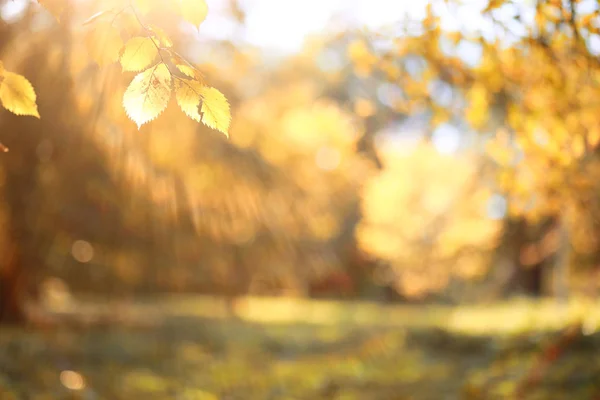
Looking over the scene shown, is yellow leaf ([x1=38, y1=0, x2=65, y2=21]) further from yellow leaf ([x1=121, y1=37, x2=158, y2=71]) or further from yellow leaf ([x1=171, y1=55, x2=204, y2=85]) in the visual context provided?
yellow leaf ([x1=171, y1=55, x2=204, y2=85])

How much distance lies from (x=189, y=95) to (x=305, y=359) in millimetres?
7206

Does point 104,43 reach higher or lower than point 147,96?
higher

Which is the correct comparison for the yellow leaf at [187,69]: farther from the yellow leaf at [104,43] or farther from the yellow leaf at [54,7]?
the yellow leaf at [54,7]

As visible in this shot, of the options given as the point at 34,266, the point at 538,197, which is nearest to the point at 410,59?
the point at 538,197

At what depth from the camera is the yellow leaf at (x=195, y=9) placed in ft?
5.52

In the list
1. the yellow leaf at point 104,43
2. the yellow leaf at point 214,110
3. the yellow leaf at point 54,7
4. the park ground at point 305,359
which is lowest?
the yellow leaf at point 214,110

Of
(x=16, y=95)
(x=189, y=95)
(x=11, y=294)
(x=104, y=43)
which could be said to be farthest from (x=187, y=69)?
(x=11, y=294)

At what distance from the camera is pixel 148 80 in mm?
1661

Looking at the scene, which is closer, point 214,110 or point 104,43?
point 214,110

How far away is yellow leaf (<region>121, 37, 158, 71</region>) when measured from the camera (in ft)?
5.60

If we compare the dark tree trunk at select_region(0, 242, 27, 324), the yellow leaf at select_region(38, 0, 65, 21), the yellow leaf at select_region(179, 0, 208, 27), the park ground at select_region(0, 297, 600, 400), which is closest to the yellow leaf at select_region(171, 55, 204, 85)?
the yellow leaf at select_region(179, 0, 208, 27)

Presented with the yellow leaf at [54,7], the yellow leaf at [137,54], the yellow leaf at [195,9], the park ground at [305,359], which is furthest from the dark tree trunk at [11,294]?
Answer: the yellow leaf at [195,9]

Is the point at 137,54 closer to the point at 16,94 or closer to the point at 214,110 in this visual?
the point at 214,110

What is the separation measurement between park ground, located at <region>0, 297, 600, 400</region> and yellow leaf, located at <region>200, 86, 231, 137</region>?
3.41 metres
